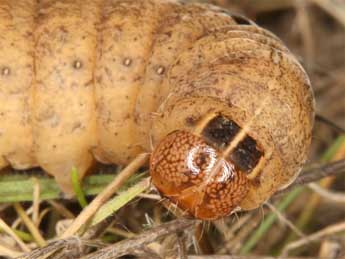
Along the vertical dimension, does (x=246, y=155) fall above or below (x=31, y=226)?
above

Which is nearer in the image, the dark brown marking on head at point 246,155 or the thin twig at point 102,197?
the dark brown marking on head at point 246,155

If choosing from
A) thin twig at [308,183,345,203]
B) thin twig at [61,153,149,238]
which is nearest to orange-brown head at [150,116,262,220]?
thin twig at [61,153,149,238]

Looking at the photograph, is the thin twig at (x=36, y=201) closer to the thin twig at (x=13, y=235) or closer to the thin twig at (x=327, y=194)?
the thin twig at (x=13, y=235)

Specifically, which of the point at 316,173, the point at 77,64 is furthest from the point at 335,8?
the point at 77,64

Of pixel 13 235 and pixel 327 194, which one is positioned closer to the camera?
pixel 13 235

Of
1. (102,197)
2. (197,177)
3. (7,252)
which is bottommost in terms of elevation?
(7,252)

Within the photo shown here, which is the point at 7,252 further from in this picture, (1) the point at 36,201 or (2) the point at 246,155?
(2) the point at 246,155

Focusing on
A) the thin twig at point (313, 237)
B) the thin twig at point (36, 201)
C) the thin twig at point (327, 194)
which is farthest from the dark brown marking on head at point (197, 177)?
the thin twig at point (327, 194)
